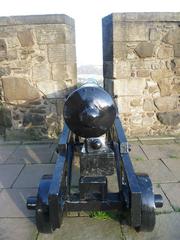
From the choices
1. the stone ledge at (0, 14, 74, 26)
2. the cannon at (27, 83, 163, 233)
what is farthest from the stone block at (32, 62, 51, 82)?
the cannon at (27, 83, 163, 233)

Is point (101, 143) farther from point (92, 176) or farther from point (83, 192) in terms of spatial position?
point (83, 192)

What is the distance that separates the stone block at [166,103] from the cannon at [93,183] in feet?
9.15

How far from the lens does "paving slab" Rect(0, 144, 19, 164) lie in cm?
430

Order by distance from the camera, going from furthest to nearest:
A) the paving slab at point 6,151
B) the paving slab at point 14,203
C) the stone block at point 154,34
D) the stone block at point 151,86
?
the stone block at point 151,86, the stone block at point 154,34, the paving slab at point 6,151, the paving slab at point 14,203

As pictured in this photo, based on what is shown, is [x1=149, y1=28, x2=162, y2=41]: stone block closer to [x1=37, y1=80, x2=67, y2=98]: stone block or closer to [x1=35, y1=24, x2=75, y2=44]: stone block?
[x1=35, y1=24, x2=75, y2=44]: stone block

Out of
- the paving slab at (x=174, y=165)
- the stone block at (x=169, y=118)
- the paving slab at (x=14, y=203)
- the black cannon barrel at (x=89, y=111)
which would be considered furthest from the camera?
the stone block at (x=169, y=118)

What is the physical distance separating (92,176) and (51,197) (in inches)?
20.3

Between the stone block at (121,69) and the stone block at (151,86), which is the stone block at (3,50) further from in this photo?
the stone block at (151,86)

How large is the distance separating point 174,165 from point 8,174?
7.31 feet

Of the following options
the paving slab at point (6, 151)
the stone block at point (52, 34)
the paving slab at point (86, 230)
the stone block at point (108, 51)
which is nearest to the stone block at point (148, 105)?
the stone block at point (108, 51)

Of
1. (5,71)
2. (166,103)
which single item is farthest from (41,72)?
(166,103)

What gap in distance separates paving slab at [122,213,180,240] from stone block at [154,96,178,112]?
285 cm

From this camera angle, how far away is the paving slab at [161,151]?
13.9ft

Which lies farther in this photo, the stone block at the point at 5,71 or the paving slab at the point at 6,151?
the stone block at the point at 5,71
